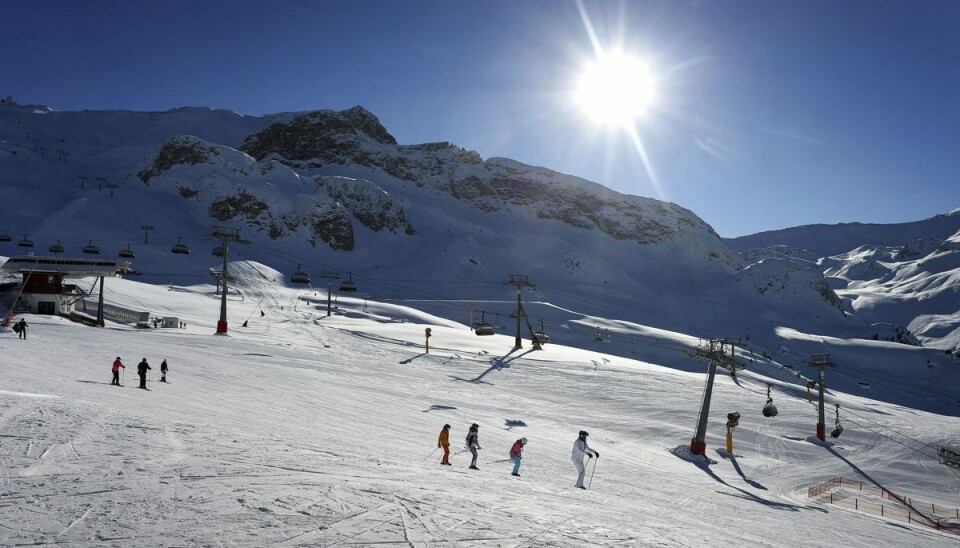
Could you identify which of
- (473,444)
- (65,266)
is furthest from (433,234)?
(473,444)

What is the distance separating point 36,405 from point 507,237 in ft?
405

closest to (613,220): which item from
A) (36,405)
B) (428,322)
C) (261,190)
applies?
(261,190)

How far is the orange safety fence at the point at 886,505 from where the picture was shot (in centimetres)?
1759

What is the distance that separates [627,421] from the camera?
1077 inches

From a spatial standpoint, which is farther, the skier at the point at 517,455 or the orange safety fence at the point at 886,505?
the orange safety fence at the point at 886,505

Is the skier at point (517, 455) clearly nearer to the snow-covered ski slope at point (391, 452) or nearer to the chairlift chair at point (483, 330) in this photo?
the snow-covered ski slope at point (391, 452)

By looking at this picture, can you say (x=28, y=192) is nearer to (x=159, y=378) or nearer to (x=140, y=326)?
(x=140, y=326)

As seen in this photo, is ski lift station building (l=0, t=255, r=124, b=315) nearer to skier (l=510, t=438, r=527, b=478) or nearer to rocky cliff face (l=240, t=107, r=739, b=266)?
skier (l=510, t=438, r=527, b=478)

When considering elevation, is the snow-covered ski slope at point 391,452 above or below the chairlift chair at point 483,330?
below

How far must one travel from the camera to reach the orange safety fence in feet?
57.7

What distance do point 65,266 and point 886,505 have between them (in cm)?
5155

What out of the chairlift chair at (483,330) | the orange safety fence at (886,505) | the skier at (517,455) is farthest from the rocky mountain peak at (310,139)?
the skier at (517,455)

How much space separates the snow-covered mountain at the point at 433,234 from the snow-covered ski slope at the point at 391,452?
96.4 feet

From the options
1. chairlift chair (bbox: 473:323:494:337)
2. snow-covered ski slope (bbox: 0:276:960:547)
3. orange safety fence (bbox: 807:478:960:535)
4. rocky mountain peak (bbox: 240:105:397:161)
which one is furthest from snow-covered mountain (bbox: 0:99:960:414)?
orange safety fence (bbox: 807:478:960:535)
